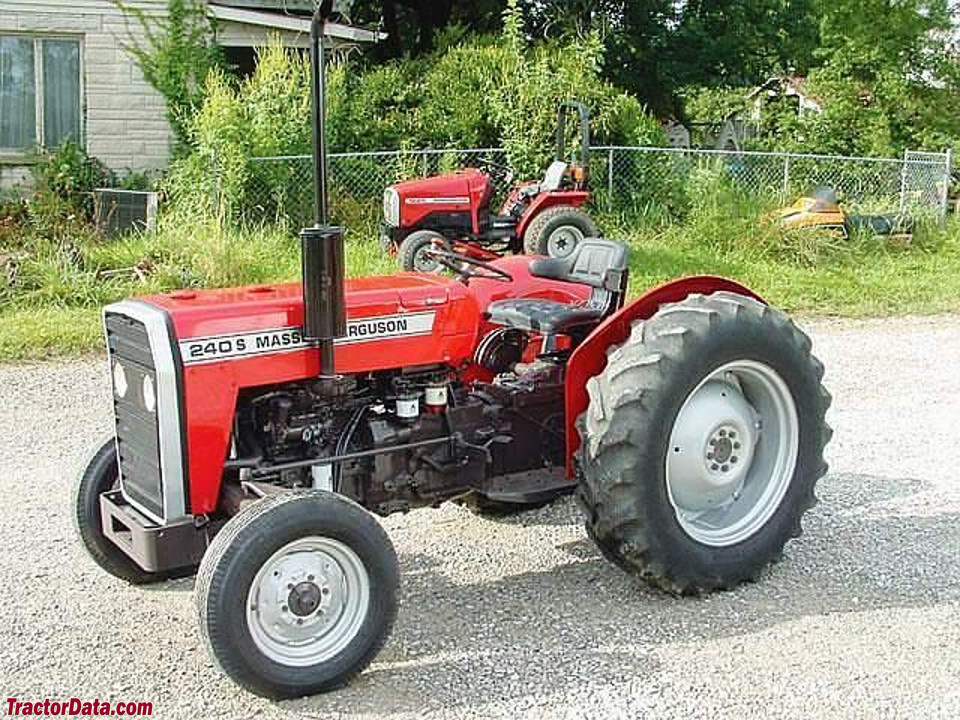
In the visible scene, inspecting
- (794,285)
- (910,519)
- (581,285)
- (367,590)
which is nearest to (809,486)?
(910,519)

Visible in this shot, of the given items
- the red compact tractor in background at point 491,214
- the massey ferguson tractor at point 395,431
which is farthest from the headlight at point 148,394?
the red compact tractor in background at point 491,214

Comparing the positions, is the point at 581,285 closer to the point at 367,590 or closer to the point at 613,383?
the point at 613,383

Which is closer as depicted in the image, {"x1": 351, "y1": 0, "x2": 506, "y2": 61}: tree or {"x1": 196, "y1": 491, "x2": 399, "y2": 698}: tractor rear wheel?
{"x1": 196, "y1": 491, "x2": 399, "y2": 698}: tractor rear wheel

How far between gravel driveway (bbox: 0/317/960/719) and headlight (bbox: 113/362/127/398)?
84 cm

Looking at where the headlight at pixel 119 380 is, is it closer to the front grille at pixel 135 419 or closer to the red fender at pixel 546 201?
the front grille at pixel 135 419

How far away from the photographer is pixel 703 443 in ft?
15.9

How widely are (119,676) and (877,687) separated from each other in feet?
8.21

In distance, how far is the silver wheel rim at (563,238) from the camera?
42.1 feet

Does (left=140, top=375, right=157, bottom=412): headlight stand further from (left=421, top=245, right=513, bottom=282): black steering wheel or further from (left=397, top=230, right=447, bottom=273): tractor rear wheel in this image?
(left=397, top=230, right=447, bottom=273): tractor rear wheel

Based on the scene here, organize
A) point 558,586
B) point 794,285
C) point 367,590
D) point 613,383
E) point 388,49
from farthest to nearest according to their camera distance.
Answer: point 388,49
point 794,285
point 558,586
point 613,383
point 367,590

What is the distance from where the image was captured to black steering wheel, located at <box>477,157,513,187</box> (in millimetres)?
14711

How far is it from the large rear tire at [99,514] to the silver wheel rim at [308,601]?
40.7 inches

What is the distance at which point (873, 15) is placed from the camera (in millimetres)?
22625

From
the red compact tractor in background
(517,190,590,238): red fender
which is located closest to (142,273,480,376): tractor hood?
the red compact tractor in background
